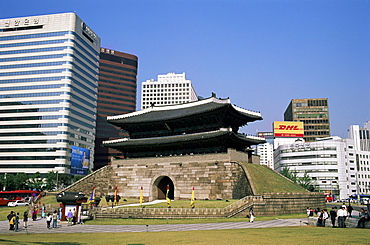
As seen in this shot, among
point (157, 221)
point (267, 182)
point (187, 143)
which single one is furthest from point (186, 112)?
point (157, 221)

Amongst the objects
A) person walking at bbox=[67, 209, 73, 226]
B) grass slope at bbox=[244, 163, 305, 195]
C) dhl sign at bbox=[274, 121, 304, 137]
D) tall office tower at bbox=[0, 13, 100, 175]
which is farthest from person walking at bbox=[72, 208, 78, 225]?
dhl sign at bbox=[274, 121, 304, 137]

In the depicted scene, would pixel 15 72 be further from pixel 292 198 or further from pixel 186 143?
pixel 292 198

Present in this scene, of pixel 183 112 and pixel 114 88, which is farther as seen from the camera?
pixel 114 88

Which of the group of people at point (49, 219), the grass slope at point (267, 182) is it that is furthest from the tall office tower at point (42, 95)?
the grass slope at point (267, 182)

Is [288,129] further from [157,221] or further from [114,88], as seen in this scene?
[157,221]

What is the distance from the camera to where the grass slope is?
44478mm

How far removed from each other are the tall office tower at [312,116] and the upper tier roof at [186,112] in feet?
336

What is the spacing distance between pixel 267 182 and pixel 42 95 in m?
85.1

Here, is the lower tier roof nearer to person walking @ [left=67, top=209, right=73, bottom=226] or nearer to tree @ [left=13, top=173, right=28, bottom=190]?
person walking @ [left=67, top=209, right=73, bottom=226]

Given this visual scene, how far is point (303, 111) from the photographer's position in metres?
154

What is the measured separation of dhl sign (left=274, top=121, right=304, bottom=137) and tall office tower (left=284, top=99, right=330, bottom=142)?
1341cm

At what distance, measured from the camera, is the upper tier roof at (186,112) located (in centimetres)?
5078

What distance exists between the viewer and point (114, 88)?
528ft

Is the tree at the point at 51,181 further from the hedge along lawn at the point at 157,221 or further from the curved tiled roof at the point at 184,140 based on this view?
the hedge along lawn at the point at 157,221
